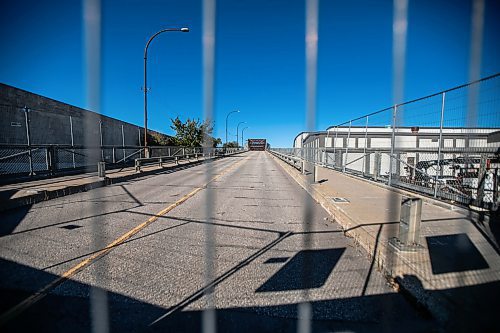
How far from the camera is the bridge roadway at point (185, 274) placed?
Answer: 89.4 inches

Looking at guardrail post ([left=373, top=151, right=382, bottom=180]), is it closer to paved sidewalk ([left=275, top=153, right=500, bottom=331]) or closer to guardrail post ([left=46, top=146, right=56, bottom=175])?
paved sidewalk ([left=275, top=153, right=500, bottom=331])

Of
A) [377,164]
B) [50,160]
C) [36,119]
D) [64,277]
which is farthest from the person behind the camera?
[36,119]

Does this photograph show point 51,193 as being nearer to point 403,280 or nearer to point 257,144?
point 403,280

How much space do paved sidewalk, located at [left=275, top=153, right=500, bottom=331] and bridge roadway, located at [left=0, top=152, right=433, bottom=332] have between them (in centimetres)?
20

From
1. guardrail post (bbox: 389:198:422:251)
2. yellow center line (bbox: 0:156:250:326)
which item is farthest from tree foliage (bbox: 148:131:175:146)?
guardrail post (bbox: 389:198:422:251)

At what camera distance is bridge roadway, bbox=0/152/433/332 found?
2.27 meters

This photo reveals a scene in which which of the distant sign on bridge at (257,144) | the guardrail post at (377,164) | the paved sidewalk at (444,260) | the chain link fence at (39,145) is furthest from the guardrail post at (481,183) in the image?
the distant sign on bridge at (257,144)

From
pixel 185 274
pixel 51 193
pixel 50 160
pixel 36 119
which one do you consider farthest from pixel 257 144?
pixel 185 274

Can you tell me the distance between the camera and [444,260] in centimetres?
312

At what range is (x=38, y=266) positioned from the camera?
10.5 feet

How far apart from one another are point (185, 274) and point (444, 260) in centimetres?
308

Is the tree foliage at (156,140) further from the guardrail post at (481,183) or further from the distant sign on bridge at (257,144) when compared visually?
the distant sign on bridge at (257,144)

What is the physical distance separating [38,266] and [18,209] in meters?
4.25

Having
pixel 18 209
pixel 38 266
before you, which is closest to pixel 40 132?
pixel 18 209
